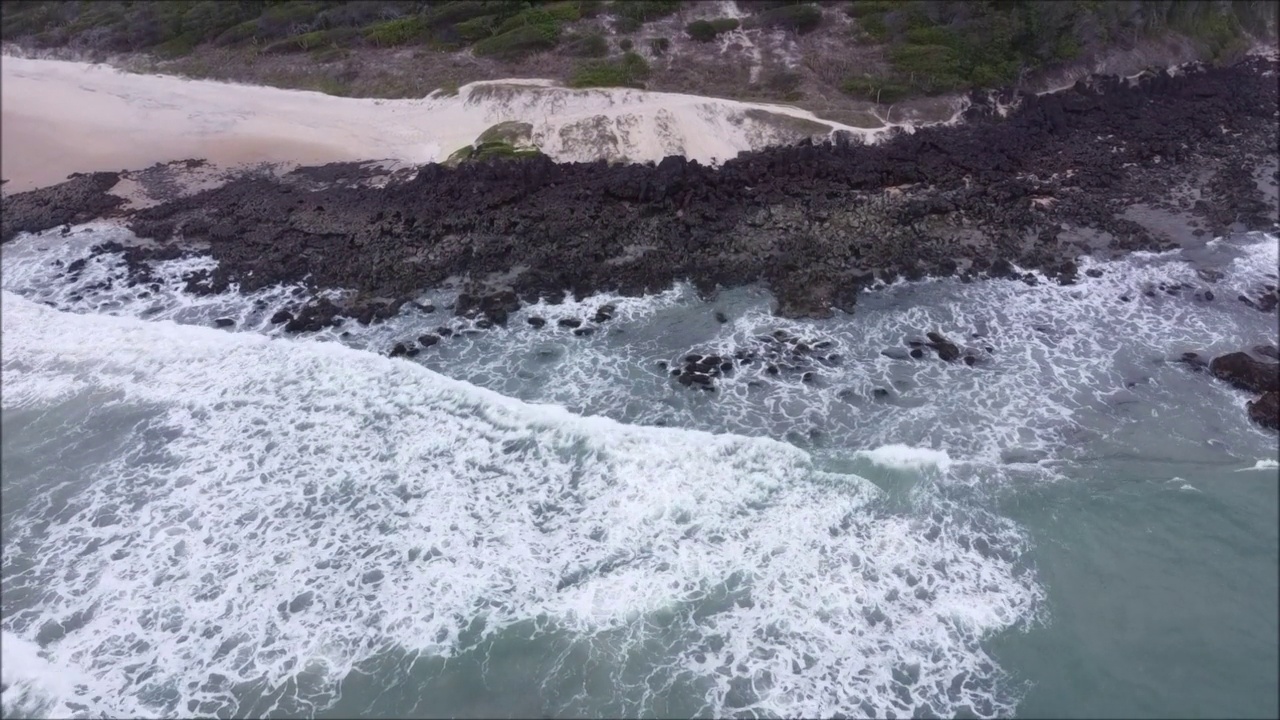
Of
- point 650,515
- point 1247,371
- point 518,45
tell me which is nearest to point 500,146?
point 518,45

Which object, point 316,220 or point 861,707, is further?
point 316,220

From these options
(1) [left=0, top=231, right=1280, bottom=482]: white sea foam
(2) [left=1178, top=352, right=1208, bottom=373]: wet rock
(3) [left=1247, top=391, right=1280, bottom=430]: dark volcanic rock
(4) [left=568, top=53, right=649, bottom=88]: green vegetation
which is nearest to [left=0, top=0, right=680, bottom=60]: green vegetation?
(4) [left=568, top=53, right=649, bottom=88]: green vegetation

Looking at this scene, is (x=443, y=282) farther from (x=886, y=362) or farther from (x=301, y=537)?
(x=886, y=362)

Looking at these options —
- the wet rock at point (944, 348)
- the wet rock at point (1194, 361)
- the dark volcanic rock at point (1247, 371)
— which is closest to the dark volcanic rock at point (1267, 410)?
the dark volcanic rock at point (1247, 371)

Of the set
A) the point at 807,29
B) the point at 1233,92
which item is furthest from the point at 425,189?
the point at 1233,92

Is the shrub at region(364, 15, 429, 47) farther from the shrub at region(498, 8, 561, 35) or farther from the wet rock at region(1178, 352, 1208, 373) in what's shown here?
the wet rock at region(1178, 352, 1208, 373)

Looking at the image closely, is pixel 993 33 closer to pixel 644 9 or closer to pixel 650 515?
pixel 644 9
